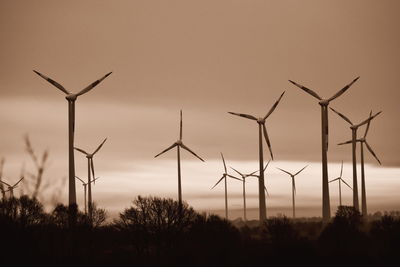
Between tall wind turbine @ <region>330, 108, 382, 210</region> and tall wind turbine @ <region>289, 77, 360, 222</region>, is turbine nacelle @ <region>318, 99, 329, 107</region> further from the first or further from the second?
tall wind turbine @ <region>330, 108, 382, 210</region>

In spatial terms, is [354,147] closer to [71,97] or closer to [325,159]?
[325,159]

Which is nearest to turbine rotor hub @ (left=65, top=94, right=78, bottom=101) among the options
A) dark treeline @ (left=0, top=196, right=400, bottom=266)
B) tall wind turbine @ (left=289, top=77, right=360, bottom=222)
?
dark treeline @ (left=0, top=196, right=400, bottom=266)

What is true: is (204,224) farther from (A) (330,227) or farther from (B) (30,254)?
(B) (30,254)

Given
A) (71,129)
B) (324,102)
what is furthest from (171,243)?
(324,102)

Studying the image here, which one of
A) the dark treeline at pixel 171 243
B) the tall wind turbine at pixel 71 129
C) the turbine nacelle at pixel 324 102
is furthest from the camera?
the turbine nacelle at pixel 324 102

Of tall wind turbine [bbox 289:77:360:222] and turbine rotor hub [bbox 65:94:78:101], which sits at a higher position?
turbine rotor hub [bbox 65:94:78:101]

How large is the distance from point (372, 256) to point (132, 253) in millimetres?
30873

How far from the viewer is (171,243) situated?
104312mm

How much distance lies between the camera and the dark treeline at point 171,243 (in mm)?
83875

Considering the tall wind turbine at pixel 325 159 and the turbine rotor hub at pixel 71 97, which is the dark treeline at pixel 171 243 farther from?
the turbine rotor hub at pixel 71 97

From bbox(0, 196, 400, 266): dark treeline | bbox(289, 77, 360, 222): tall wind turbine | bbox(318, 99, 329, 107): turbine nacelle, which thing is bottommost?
bbox(0, 196, 400, 266): dark treeline

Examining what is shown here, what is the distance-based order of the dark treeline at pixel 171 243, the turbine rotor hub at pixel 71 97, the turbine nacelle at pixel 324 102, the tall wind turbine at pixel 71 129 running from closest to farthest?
the dark treeline at pixel 171 243 < the tall wind turbine at pixel 71 129 < the turbine rotor hub at pixel 71 97 < the turbine nacelle at pixel 324 102

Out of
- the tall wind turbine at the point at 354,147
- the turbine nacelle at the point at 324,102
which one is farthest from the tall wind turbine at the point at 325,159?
the tall wind turbine at the point at 354,147

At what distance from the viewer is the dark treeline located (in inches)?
3302
